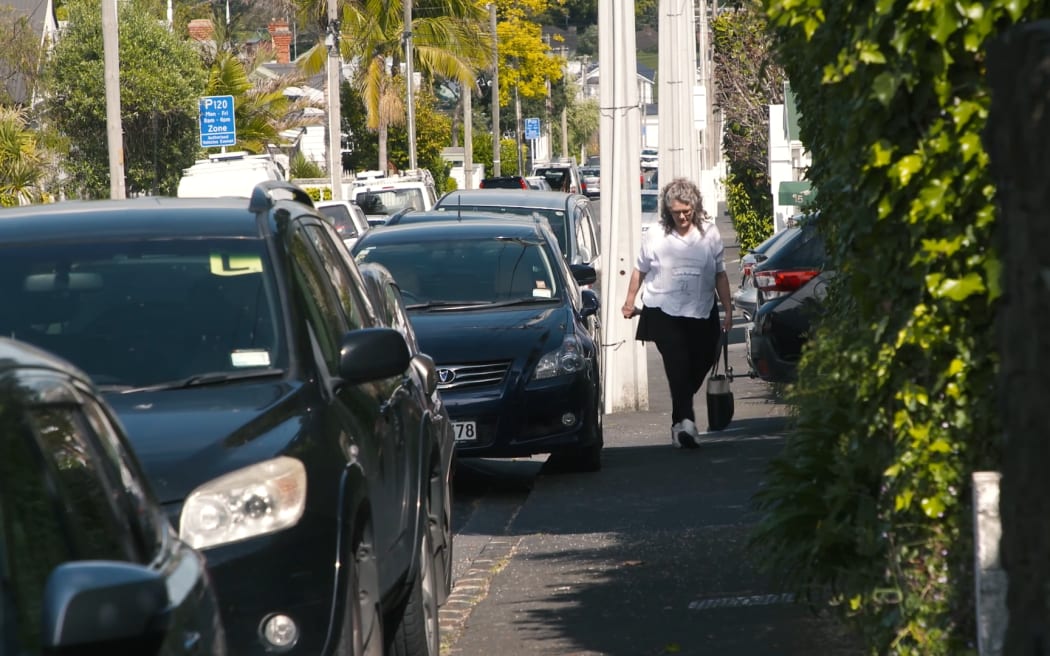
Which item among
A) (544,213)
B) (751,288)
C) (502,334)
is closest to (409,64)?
(544,213)

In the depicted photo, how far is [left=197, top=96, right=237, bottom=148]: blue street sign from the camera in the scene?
38.0 m

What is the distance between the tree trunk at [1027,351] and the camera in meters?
2.52

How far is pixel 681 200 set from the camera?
11.8m

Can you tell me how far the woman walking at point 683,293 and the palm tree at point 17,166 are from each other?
77.7 feet

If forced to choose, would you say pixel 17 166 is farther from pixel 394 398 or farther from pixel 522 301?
pixel 394 398

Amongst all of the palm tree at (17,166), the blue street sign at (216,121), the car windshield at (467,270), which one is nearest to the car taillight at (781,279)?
the car windshield at (467,270)

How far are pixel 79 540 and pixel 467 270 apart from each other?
8.98 metres

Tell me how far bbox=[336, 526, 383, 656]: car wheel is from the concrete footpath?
1.46m

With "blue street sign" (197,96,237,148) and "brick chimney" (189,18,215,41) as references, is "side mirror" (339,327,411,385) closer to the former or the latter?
"blue street sign" (197,96,237,148)

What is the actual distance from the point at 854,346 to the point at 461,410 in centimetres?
578

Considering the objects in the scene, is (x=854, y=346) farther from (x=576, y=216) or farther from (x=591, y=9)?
(x=591, y=9)

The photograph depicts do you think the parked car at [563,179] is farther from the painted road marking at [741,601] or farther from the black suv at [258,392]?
the black suv at [258,392]

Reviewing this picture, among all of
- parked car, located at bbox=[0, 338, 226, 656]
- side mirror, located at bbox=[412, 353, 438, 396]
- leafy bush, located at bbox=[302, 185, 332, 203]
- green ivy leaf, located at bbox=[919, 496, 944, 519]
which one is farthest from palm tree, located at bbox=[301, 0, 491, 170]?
parked car, located at bbox=[0, 338, 226, 656]

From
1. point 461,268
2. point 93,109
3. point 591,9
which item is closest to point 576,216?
point 461,268
